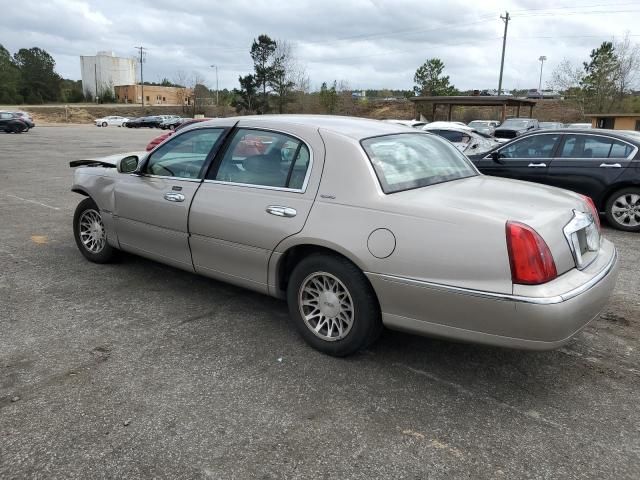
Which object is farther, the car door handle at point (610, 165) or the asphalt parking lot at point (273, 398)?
the car door handle at point (610, 165)

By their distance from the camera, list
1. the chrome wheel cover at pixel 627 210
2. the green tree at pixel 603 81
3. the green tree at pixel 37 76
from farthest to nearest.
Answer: the green tree at pixel 37 76
the green tree at pixel 603 81
the chrome wheel cover at pixel 627 210

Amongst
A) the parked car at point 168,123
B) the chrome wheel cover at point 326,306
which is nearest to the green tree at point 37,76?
the parked car at point 168,123

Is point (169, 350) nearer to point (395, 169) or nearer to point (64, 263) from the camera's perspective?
point (395, 169)

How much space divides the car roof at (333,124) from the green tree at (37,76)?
110m

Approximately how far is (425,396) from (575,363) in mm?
1167

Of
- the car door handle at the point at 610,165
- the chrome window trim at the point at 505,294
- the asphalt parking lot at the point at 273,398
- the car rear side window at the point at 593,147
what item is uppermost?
the car rear side window at the point at 593,147

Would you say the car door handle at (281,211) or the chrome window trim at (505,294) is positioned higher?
the car door handle at (281,211)

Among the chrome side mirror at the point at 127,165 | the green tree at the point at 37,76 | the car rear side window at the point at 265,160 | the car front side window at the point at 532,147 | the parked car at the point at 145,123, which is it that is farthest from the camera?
the green tree at the point at 37,76

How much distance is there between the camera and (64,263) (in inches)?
219

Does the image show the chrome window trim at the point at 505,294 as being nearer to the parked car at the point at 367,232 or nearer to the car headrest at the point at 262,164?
the parked car at the point at 367,232

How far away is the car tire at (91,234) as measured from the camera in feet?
17.6

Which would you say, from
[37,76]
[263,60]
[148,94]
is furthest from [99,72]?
[263,60]

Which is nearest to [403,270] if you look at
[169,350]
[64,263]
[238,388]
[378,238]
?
[378,238]

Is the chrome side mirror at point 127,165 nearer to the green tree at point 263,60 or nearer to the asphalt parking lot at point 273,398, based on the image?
the asphalt parking lot at point 273,398
